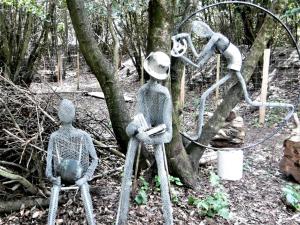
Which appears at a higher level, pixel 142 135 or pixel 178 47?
pixel 178 47

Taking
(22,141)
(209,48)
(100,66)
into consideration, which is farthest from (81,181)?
(209,48)

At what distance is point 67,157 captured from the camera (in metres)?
2.53

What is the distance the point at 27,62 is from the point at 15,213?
19.6 ft

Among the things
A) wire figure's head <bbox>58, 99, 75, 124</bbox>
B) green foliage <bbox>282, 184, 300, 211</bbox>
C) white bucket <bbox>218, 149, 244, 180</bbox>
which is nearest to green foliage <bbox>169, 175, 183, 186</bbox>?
white bucket <bbox>218, 149, 244, 180</bbox>

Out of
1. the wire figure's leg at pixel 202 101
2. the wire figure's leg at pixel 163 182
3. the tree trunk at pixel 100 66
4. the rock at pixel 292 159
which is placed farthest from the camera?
the rock at pixel 292 159

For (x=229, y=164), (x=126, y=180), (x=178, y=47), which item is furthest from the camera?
(x=229, y=164)

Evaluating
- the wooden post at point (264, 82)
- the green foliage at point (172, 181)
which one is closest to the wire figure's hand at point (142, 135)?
the green foliage at point (172, 181)

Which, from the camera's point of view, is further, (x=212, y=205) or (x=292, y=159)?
(x=292, y=159)

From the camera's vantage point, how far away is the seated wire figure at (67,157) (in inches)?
96.1

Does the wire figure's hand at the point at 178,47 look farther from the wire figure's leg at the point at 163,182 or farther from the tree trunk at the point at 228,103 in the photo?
the tree trunk at the point at 228,103

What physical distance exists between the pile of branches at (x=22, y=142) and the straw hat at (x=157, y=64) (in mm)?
1097

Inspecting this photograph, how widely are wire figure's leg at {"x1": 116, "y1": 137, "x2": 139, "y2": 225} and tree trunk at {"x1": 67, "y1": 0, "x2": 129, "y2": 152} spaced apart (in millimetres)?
730

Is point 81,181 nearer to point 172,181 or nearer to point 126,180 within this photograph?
point 126,180

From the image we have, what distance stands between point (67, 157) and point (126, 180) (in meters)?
0.42
